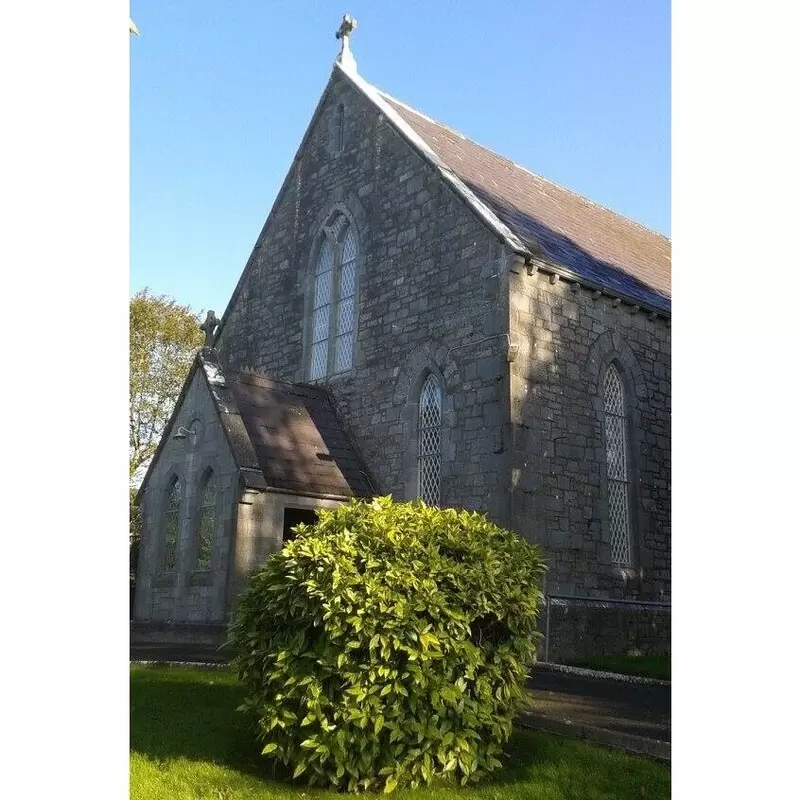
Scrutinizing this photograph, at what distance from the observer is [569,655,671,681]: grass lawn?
39.1 feet

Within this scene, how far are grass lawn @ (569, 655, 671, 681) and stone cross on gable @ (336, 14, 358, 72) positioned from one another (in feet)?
48.5

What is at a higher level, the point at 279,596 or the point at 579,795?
the point at 279,596

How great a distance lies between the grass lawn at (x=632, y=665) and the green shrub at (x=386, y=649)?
202 inches

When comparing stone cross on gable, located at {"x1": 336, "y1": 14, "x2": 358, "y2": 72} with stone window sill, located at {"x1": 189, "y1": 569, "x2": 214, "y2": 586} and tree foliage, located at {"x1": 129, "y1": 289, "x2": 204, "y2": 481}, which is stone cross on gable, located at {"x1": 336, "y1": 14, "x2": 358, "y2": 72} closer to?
stone window sill, located at {"x1": 189, "y1": 569, "x2": 214, "y2": 586}

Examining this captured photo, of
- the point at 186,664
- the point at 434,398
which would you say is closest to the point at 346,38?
the point at 434,398

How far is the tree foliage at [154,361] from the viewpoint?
1339 inches

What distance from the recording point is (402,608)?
263 inches

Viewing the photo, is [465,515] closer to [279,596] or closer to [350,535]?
[350,535]

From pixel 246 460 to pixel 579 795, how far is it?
32.7ft

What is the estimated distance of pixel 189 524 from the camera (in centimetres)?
1639

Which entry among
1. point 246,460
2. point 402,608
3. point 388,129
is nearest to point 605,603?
A: point 246,460

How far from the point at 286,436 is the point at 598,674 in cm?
785
